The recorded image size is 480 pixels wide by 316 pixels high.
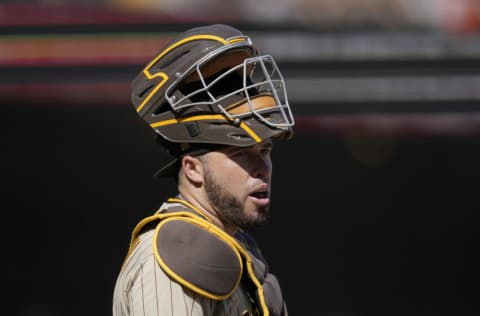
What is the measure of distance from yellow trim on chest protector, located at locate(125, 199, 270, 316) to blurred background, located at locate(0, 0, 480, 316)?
253 centimetres

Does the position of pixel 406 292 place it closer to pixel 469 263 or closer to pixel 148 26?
pixel 469 263

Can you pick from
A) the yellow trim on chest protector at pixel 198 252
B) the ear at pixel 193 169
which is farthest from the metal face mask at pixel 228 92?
the yellow trim on chest protector at pixel 198 252

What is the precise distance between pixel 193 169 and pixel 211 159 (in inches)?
2.1

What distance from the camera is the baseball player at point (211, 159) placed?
179 centimetres

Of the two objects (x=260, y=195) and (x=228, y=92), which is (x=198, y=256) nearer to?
(x=260, y=195)

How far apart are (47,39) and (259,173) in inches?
107

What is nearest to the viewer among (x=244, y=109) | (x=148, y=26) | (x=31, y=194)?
(x=244, y=109)

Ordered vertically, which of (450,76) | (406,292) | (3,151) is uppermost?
(450,76)

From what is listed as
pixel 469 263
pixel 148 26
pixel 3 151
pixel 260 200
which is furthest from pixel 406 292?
pixel 260 200

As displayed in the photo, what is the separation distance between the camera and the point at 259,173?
1.90 metres

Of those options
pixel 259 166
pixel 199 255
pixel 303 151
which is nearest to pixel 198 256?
pixel 199 255

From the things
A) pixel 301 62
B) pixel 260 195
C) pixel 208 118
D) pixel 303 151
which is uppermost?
pixel 208 118

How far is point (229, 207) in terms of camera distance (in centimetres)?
188

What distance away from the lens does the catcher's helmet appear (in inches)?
72.9
